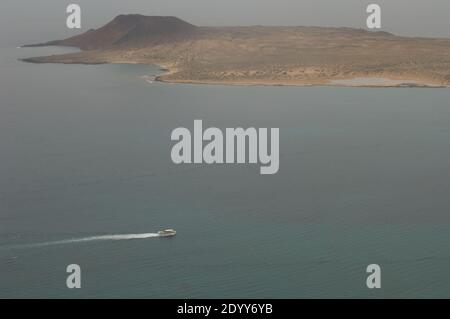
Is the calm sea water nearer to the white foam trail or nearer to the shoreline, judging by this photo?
the white foam trail

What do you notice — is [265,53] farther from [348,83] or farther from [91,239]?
[91,239]

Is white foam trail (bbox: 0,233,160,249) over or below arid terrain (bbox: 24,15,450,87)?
below

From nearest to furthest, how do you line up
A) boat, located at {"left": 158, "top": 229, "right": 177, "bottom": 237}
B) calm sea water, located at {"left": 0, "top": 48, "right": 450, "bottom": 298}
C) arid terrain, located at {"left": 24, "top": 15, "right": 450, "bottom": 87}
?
calm sea water, located at {"left": 0, "top": 48, "right": 450, "bottom": 298} → boat, located at {"left": 158, "top": 229, "right": 177, "bottom": 237} → arid terrain, located at {"left": 24, "top": 15, "right": 450, "bottom": 87}

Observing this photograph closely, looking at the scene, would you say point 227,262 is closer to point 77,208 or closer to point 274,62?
point 77,208

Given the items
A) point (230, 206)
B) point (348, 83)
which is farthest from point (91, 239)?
point (348, 83)

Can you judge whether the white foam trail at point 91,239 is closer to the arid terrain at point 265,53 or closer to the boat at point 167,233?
the boat at point 167,233

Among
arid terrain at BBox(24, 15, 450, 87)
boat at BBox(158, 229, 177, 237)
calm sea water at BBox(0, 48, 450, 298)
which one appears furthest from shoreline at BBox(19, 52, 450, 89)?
boat at BBox(158, 229, 177, 237)
